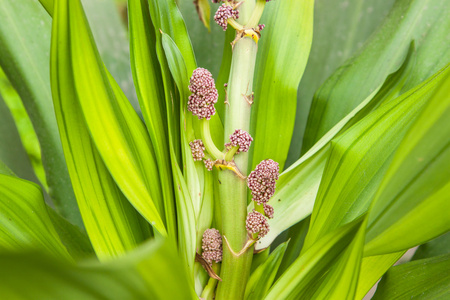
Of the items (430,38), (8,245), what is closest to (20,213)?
(8,245)

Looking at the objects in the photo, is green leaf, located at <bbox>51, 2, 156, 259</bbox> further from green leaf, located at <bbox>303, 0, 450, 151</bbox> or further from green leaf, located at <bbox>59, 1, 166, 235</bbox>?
green leaf, located at <bbox>303, 0, 450, 151</bbox>

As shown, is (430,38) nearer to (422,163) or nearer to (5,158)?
(422,163)

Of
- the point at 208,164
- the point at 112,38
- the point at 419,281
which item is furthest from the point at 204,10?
the point at 419,281

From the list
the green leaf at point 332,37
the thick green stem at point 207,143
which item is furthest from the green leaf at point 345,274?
the green leaf at point 332,37

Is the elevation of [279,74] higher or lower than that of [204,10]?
lower

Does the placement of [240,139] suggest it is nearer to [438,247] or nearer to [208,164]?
[208,164]

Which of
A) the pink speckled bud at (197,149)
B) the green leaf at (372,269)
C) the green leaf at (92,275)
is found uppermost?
the pink speckled bud at (197,149)

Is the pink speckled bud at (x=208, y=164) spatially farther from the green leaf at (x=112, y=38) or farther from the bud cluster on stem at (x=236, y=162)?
the green leaf at (x=112, y=38)
